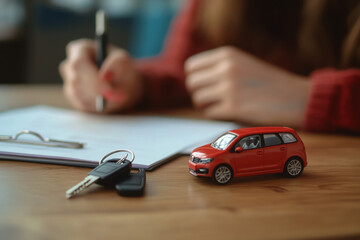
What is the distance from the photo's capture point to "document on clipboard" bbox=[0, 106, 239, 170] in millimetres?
543

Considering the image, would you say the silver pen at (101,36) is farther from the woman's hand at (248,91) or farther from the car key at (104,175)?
the car key at (104,175)

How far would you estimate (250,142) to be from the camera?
18.0 inches

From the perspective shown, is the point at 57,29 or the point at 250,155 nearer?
the point at 250,155

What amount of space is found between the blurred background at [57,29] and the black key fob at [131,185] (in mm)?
1936

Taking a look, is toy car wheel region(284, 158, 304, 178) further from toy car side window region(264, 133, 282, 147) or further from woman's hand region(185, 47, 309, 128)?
woman's hand region(185, 47, 309, 128)

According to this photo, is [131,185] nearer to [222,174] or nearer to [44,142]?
[222,174]

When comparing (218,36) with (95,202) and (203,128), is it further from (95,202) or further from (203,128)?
(95,202)

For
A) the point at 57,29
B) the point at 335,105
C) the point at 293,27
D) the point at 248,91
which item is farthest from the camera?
the point at 57,29

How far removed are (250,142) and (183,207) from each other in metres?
0.14

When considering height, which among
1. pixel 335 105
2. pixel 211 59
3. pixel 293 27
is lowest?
pixel 335 105

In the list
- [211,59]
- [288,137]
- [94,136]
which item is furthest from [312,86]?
[94,136]

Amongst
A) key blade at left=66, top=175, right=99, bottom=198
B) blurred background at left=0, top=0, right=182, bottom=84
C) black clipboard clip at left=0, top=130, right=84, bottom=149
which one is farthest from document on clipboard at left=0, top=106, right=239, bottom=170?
blurred background at left=0, top=0, right=182, bottom=84

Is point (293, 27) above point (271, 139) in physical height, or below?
above

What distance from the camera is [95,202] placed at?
0.39m
